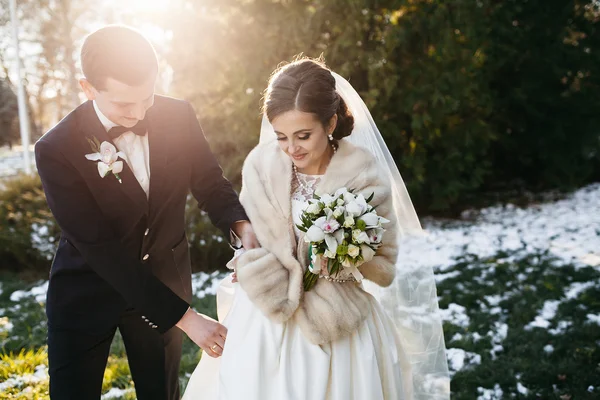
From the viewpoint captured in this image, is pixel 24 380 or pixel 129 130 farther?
pixel 24 380

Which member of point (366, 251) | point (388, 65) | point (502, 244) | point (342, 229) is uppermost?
point (388, 65)

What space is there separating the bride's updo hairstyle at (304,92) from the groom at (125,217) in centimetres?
52

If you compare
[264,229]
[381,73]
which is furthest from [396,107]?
[264,229]

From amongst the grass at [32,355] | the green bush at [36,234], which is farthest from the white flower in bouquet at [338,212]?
the green bush at [36,234]

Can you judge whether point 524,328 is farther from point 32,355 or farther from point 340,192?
point 32,355

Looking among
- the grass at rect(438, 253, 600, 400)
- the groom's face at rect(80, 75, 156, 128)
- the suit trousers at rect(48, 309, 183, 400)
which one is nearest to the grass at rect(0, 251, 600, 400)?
the grass at rect(438, 253, 600, 400)

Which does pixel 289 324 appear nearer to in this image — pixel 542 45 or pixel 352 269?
pixel 352 269

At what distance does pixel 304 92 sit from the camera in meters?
2.42

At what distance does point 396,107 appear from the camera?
8.33 metres

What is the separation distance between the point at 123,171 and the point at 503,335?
3.55m

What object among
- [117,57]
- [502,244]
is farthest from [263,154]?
[502,244]

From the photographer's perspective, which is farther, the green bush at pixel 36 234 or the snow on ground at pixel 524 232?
the green bush at pixel 36 234

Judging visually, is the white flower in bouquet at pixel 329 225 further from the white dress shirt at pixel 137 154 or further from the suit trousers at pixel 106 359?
the suit trousers at pixel 106 359

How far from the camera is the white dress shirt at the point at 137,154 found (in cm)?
249
